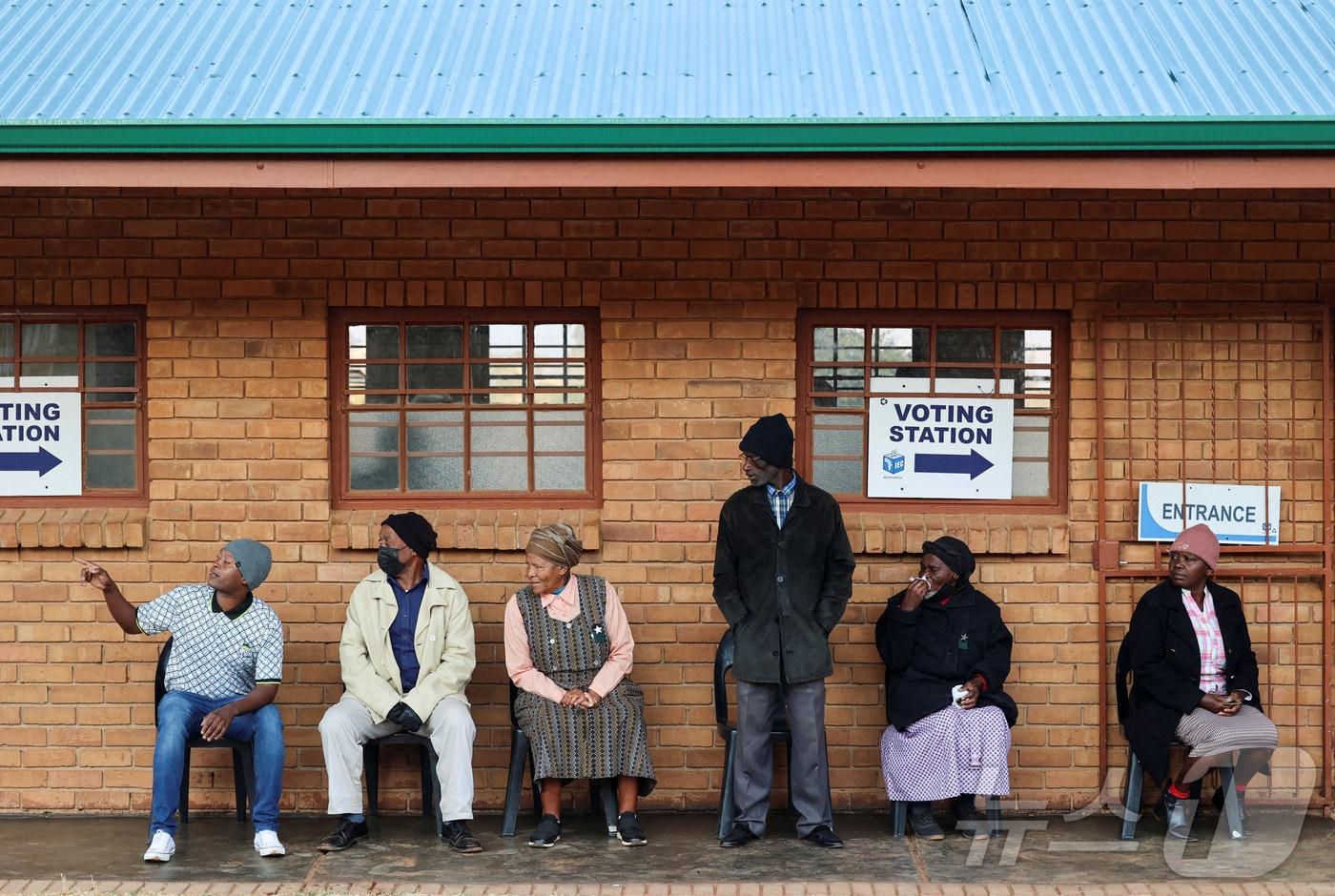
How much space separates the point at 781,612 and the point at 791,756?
0.63 metres

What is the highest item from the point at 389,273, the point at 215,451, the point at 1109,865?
the point at 389,273

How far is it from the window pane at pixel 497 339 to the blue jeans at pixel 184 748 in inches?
73.0

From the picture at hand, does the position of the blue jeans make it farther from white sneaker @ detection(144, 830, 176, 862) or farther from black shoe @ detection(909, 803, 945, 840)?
black shoe @ detection(909, 803, 945, 840)

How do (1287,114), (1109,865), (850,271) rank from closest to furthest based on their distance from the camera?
(1287,114), (1109,865), (850,271)

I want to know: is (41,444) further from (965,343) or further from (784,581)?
(965,343)

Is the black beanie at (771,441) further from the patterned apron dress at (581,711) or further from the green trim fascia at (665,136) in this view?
the green trim fascia at (665,136)

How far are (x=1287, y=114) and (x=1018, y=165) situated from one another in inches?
39.5

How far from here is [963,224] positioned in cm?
755

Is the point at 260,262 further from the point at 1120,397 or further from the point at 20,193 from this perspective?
the point at 1120,397

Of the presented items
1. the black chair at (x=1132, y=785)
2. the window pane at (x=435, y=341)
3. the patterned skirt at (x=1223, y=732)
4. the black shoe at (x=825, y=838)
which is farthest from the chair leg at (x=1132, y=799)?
the window pane at (x=435, y=341)

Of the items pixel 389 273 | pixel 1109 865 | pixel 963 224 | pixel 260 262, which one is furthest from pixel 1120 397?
pixel 260 262

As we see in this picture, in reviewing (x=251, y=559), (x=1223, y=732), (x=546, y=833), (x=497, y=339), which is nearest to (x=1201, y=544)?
(x=1223, y=732)

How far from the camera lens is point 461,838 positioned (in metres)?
6.93

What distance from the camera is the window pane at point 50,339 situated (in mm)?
7734
